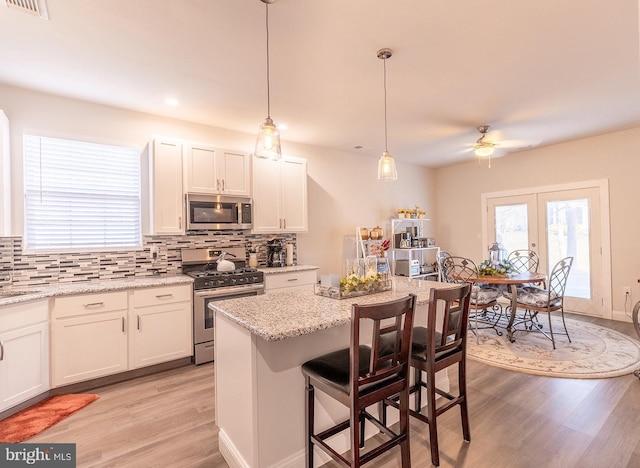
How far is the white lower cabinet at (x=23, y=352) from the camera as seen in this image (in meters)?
2.31

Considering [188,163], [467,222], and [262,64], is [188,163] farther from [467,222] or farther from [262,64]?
[467,222]

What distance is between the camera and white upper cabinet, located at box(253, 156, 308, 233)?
408cm

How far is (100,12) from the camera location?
1989 millimetres

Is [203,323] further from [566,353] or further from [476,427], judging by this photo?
[566,353]

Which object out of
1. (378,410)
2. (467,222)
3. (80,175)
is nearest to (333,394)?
(378,410)

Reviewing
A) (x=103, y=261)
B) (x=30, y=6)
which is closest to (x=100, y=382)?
(x=103, y=261)

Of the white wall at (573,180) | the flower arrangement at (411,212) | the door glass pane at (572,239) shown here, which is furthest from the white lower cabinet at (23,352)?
the door glass pane at (572,239)

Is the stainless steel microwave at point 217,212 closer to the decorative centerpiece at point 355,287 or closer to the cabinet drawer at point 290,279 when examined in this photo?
the cabinet drawer at point 290,279

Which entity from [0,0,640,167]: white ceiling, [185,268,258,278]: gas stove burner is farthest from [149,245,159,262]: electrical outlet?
[0,0,640,167]: white ceiling

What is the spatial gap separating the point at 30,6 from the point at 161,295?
2366mm

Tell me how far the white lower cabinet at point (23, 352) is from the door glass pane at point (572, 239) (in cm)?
673

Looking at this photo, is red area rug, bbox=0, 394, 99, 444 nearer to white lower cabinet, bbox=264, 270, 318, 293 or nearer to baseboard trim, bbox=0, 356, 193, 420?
baseboard trim, bbox=0, 356, 193, 420

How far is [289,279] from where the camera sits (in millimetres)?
4047

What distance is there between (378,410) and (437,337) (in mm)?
640
